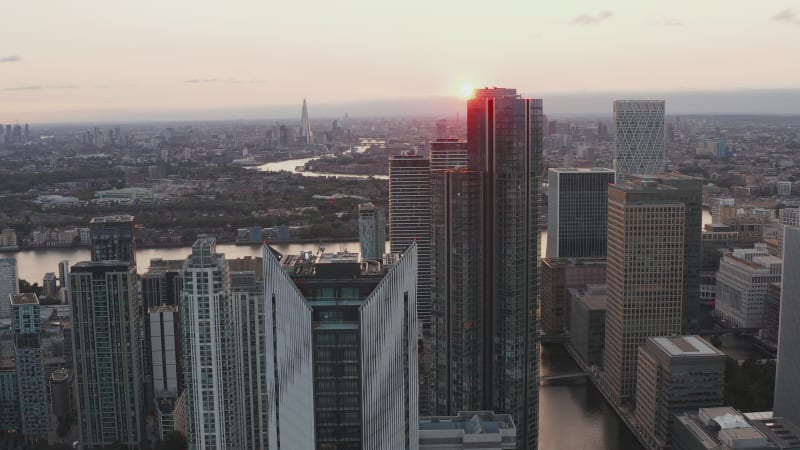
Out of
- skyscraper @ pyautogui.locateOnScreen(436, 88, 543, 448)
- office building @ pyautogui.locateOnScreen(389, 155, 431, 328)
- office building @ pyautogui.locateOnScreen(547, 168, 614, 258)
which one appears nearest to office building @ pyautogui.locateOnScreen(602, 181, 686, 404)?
skyscraper @ pyautogui.locateOnScreen(436, 88, 543, 448)

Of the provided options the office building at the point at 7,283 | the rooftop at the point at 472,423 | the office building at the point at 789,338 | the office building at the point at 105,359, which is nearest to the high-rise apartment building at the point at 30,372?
the office building at the point at 105,359

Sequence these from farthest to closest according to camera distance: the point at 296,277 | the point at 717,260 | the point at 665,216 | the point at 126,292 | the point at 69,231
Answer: the point at 69,231, the point at 717,260, the point at 665,216, the point at 126,292, the point at 296,277

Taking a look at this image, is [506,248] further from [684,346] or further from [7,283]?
[7,283]

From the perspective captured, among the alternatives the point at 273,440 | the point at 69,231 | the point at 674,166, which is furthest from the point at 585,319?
the point at 674,166

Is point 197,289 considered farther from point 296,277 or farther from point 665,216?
point 665,216

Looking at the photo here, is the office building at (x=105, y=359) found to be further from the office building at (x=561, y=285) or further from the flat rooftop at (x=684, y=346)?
the office building at (x=561, y=285)

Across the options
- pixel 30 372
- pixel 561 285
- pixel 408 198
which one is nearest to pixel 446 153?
pixel 408 198
